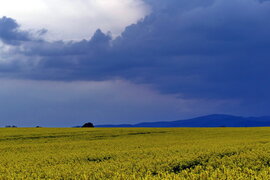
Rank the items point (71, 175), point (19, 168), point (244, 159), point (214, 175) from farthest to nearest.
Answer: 1. point (19, 168)
2. point (244, 159)
3. point (71, 175)
4. point (214, 175)

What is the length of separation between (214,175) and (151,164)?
6.65m

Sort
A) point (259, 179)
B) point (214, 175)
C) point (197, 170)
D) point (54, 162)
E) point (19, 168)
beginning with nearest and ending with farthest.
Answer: point (259, 179) < point (214, 175) < point (197, 170) < point (19, 168) < point (54, 162)

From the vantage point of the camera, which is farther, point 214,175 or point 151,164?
point 151,164

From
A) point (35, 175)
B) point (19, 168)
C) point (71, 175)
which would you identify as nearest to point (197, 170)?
point (71, 175)

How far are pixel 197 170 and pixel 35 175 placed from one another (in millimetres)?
8319

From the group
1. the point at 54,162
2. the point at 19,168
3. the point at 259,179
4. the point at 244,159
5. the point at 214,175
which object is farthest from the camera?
the point at 54,162

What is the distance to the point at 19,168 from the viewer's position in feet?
67.3

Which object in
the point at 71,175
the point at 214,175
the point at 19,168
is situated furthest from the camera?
the point at 19,168

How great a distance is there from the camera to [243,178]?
11.8 m

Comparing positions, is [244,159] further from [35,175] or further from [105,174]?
[35,175]

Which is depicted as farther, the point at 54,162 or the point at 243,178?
the point at 54,162

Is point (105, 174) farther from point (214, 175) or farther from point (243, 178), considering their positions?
point (243, 178)

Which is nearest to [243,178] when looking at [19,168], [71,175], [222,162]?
[222,162]

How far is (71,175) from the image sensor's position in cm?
1669
